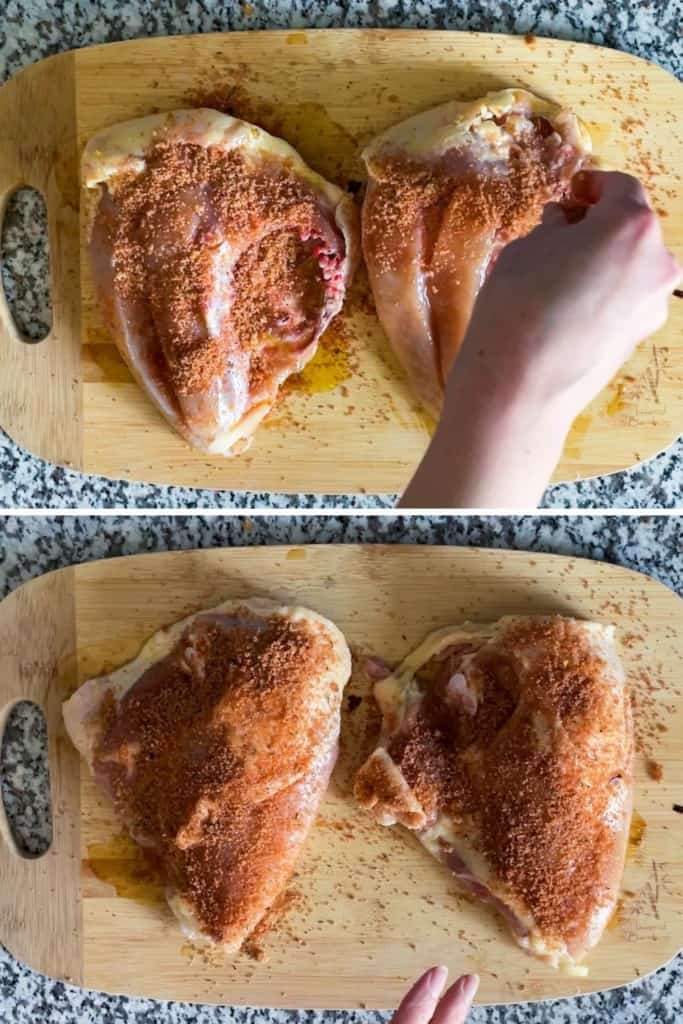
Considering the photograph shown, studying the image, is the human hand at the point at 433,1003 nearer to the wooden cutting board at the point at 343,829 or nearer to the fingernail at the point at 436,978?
the fingernail at the point at 436,978

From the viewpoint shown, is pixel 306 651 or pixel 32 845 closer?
pixel 306 651

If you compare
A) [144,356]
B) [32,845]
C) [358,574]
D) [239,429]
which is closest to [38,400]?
[144,356]

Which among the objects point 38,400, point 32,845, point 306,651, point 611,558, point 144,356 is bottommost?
point 32,845

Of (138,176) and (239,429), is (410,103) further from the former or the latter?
(239,429)

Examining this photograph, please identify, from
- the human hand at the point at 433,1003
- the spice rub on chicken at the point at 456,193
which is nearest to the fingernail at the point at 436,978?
the human hand at the point at 433,1003

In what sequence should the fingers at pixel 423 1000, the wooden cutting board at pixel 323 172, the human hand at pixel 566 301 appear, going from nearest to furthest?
the human hand at pixel 566 301, the fingers at pixel 423 1000, the wooden cutting board at pixel 323 172

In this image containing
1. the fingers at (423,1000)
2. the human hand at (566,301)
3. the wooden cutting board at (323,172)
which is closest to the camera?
the human hand at (566,301)

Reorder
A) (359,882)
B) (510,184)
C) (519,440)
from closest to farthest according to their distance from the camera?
(519,440) → (510,184) → (359,882)

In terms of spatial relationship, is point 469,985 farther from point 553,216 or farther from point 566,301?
point 553,216
